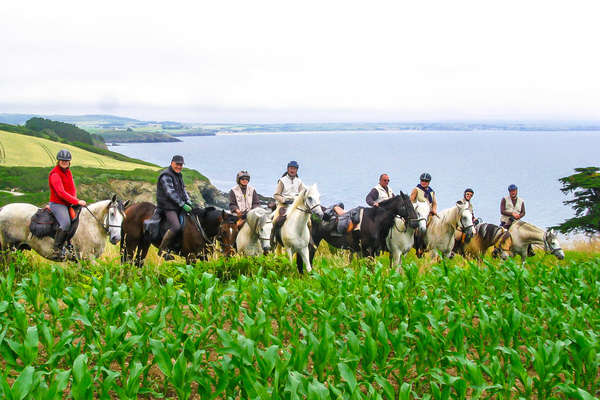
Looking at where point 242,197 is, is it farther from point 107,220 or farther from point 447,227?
point 447,227

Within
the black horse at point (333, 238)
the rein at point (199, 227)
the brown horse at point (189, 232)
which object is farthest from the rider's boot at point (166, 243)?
the black horse at point (333, 238)

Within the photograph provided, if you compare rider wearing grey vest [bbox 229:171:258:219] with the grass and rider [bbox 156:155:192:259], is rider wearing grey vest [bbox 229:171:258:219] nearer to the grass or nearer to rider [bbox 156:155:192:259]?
rider [bbox 156:155:192:259]

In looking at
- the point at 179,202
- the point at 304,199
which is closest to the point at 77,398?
the point at 179,202

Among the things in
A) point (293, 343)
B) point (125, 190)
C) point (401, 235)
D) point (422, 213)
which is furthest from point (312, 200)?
point (125, 190)

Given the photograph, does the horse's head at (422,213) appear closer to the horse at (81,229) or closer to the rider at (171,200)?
the rider at (171,200)

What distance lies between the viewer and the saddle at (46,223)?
38.6 ft

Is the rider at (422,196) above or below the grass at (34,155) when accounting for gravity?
above

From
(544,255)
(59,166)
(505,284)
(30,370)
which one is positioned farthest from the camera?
(544,255)

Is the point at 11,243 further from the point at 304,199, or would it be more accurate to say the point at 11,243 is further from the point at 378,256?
the point at 378,256

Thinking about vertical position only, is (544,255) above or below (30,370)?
below

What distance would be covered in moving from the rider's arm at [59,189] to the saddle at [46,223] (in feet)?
1.20

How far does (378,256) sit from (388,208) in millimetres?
1537

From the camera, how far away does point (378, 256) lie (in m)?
14.3

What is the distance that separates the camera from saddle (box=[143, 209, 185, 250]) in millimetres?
12117
